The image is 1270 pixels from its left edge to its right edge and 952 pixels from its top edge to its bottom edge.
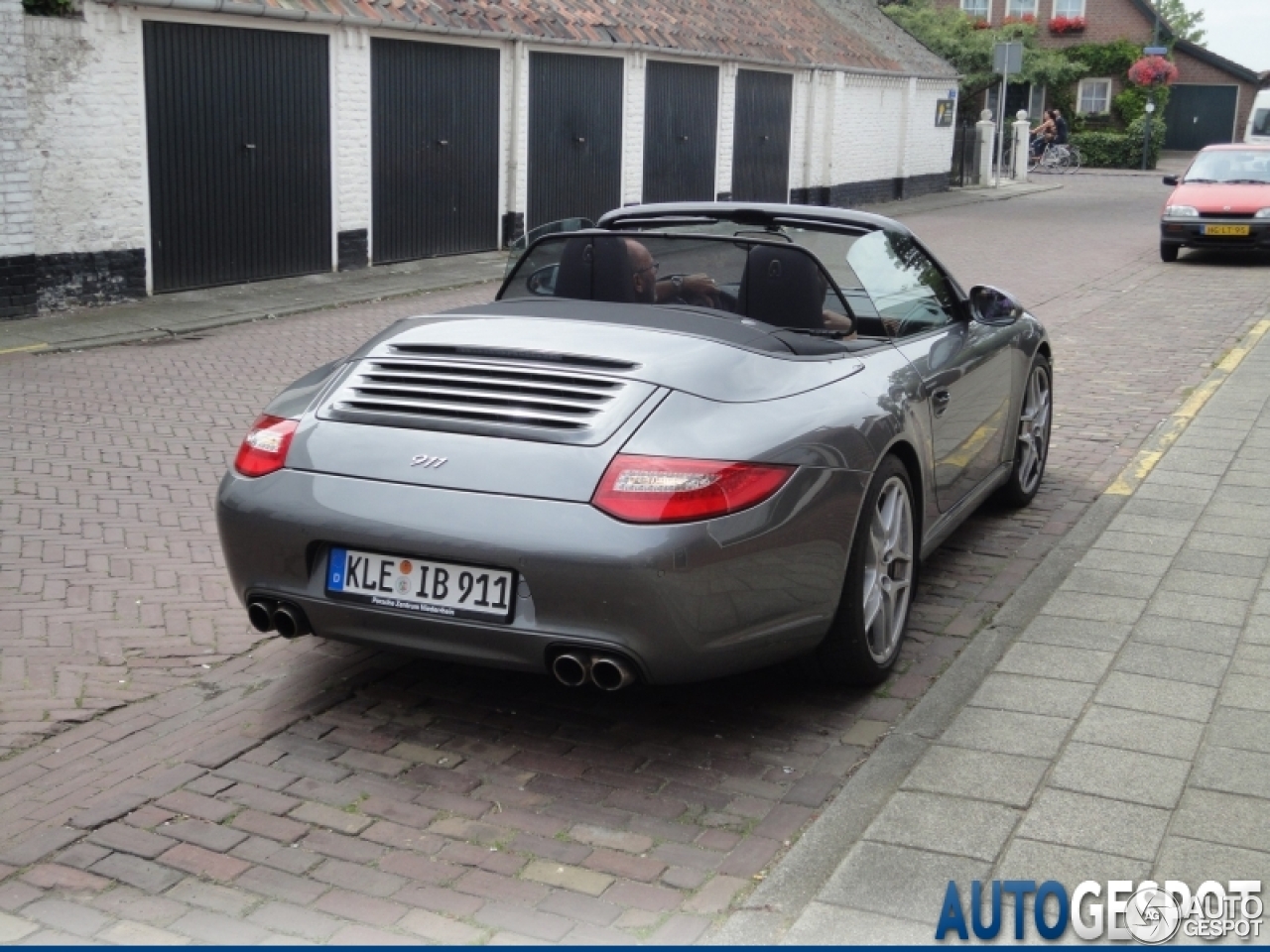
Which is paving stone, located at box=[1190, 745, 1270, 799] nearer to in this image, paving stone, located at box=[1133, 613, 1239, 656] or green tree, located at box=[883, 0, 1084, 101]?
paving stone, located at box=[1133, 613, 1239, 656]

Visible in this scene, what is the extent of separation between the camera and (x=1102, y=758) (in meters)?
4.29

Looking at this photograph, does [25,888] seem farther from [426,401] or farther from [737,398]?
[737,398]

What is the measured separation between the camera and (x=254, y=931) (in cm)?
338

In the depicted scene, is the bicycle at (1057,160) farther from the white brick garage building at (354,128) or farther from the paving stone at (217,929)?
the paving stone at (217,929)

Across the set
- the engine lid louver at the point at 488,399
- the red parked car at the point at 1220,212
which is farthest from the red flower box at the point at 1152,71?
the engine lid louver at the point at 488,399

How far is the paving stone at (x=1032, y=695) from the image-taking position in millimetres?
4676

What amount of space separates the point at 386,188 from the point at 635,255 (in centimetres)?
1267

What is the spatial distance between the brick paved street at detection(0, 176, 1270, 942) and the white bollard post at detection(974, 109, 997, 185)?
30.5 m

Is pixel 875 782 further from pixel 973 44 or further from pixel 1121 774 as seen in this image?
pixel 973 44

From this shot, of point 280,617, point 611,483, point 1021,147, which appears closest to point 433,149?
point 280,617

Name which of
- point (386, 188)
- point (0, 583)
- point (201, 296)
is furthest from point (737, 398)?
point (386, 188)

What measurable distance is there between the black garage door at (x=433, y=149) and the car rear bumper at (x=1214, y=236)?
8.71m

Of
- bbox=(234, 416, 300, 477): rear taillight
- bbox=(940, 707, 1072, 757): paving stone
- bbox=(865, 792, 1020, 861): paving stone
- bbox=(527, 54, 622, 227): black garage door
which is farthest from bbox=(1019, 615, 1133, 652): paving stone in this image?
bbox=(527, 54, 622, 227): black garage door

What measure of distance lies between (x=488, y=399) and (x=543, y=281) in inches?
52.1
